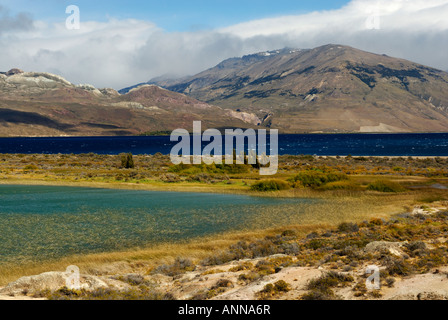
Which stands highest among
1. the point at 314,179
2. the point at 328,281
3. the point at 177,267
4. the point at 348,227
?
the point at 314,179

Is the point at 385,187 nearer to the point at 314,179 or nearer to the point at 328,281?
the point at 314,179

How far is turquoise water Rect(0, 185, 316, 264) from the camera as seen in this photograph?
24219 millimetres

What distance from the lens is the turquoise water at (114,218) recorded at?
24219 millimetres

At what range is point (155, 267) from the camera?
20734 mm

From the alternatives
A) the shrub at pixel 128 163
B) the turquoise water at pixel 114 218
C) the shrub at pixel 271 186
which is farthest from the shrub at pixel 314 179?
the shrub at pixel 128 163

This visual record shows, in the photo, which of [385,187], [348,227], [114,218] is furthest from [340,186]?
[114,218]

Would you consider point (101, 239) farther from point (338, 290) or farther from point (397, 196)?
point (397, 196)

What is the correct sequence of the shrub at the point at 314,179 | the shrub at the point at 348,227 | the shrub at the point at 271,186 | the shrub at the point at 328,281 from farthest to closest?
the shrub at the point at 314,179 → the shrub at the point at 271,186 → the shrub at the point at 348,227 → the shrub at the point at 328,281

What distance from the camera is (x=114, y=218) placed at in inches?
1280

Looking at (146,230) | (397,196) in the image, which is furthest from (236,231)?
(397,196)

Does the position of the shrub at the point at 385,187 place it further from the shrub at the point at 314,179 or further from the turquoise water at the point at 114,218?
the turquoise water at the point at 114,218

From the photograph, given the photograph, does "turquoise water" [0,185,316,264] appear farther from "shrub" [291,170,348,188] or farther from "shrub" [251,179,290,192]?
"shrub" [291,170,348,188]
